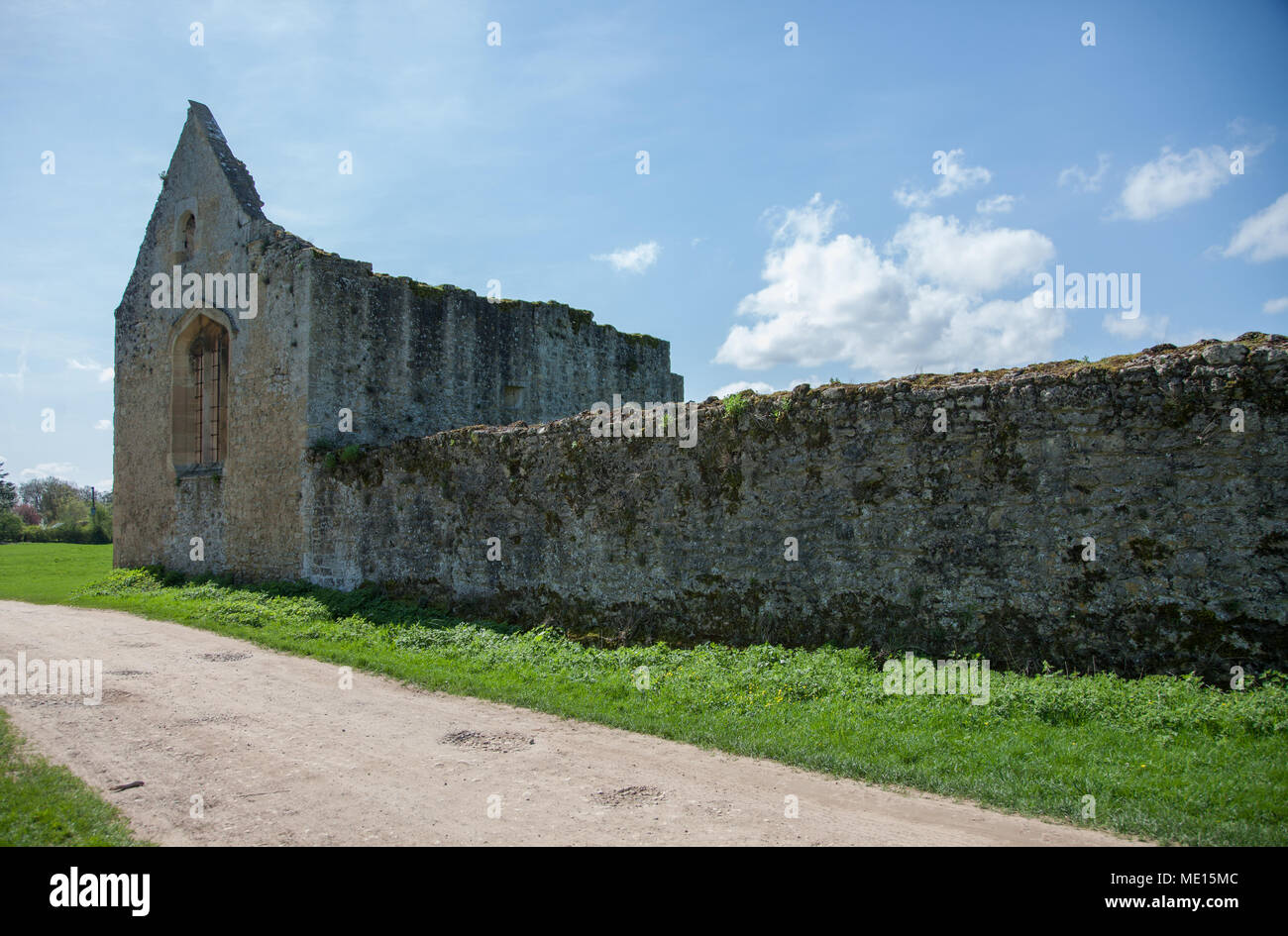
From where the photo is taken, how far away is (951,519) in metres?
8.71

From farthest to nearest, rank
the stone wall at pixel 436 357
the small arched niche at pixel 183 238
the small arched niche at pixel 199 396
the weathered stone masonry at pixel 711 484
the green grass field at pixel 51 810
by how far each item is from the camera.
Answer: the small arched niche at pixel 183 238 → the small arched niche at pixel 199 396 → the stone wall at pixel 436 357 → the weathered stone masonry at pixel 711 484 → the green grass field at pixel 51 810

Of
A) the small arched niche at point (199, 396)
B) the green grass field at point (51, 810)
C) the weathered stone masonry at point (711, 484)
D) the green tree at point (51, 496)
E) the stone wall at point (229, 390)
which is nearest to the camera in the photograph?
the green grass field at point (51, 810)

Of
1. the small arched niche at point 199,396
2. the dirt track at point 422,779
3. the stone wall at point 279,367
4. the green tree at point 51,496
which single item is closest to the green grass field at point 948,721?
the dirt track at point 422,779

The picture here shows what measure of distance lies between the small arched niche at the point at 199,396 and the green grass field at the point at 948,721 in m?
12.1

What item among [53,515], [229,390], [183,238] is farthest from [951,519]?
[53,515]

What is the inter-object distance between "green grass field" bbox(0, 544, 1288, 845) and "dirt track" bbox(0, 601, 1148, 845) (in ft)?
1.00

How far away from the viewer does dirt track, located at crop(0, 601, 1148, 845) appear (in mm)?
5195

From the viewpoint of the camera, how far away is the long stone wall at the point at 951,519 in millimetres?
7281

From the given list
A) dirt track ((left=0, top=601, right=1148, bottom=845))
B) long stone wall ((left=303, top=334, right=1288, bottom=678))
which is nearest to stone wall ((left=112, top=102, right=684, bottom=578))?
long stone wall ((left=303, top=334, right=1288, bottom=678))

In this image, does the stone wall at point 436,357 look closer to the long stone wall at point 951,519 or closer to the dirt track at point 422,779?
the long stone wall at point 951,519

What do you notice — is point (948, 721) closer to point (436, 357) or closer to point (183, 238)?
point (436, 357)

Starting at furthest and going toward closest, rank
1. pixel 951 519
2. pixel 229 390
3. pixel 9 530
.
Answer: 1. pixel 9 530
2. pixel 229 390
3. pixel 951 519

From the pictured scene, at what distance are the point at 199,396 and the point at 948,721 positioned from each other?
2158cm
